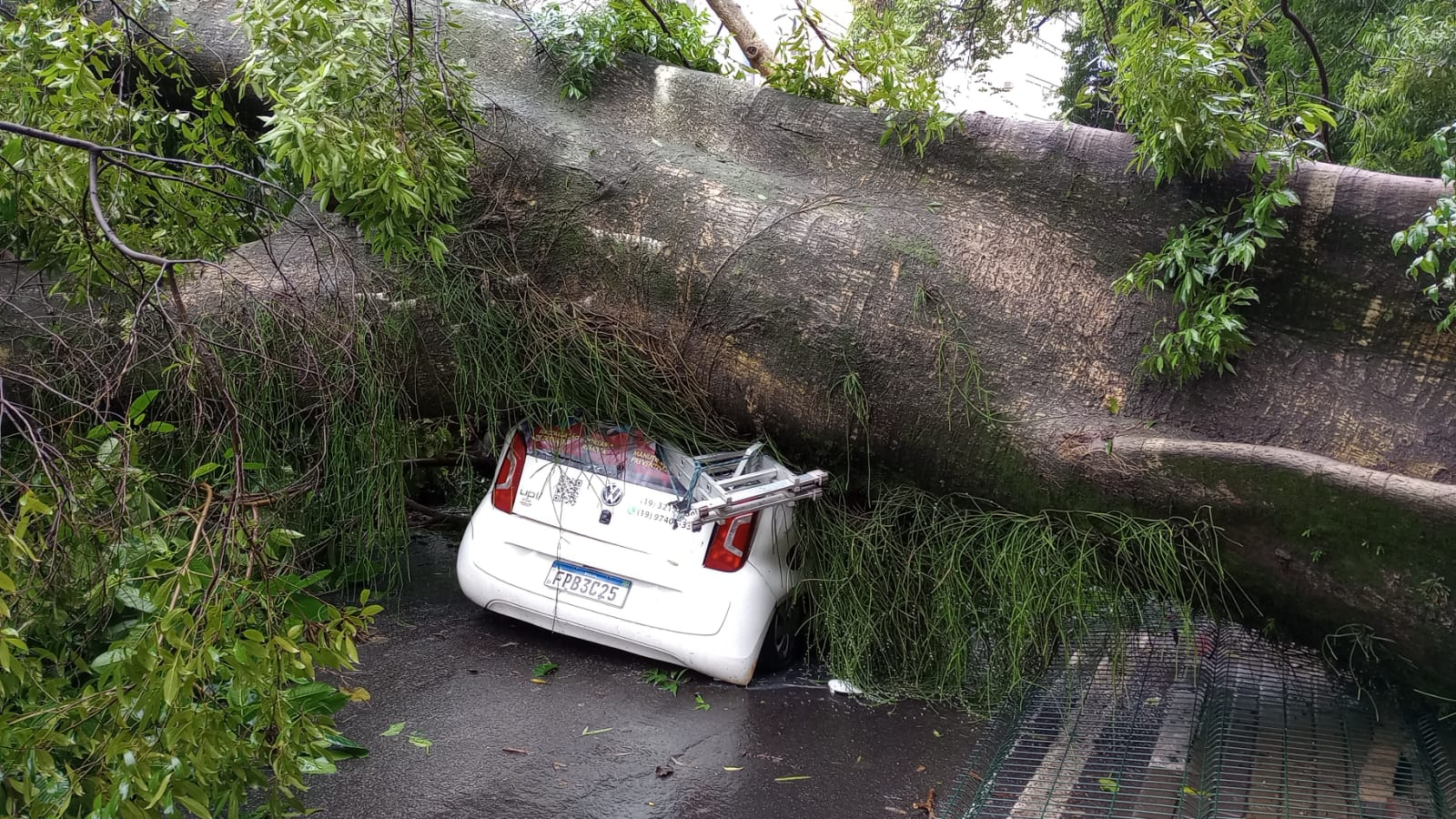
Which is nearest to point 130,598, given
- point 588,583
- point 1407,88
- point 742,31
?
point 588,583

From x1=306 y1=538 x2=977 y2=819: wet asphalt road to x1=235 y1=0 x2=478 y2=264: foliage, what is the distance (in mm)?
1878

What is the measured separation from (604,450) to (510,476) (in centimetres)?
49

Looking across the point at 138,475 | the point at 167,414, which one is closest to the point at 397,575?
the point at 167,414

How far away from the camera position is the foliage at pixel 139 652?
6.86 feet

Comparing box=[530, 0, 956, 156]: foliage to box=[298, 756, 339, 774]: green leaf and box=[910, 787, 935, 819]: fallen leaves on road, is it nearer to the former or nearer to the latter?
box=[910, 787, 935, 819]: fallen leaves on road

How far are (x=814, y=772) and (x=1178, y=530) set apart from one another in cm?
168

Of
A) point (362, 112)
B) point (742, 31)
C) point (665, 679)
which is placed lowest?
point (665, 679)

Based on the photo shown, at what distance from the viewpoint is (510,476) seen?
4.90 metres

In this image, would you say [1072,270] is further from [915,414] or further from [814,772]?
[814,772]

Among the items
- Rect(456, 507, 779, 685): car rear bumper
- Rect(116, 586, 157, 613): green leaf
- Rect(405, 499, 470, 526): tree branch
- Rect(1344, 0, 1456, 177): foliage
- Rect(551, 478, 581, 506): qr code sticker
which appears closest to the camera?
Rect(116, 586, 157, 613): green leaf

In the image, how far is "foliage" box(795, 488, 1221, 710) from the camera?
4.04 meters

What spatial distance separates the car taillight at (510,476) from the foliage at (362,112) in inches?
39.2

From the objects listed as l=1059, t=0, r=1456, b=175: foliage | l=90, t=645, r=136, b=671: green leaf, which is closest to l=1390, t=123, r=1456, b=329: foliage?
l=90, t=645, r=136, b=671: green leaf

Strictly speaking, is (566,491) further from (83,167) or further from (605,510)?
(83,167)
